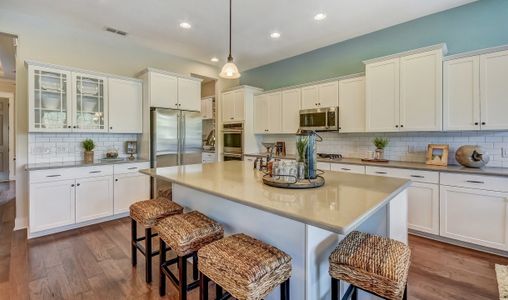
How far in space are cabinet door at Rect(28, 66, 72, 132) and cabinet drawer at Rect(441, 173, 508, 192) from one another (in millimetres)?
4953

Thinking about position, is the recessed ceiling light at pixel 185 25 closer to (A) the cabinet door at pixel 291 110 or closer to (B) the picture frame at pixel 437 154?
(A) the cabinet door at pixel 291 110

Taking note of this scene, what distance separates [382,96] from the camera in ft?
11.5

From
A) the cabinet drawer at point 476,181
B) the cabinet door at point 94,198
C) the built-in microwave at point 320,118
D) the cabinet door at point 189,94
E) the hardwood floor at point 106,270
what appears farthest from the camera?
the cabinet door at point 189,94

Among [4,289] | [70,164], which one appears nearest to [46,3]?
[70,164]

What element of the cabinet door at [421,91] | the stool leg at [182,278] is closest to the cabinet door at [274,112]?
the cabinet door at [421,91]

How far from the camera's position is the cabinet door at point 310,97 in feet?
14.2

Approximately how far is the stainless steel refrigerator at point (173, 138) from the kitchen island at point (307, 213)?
6.88ft

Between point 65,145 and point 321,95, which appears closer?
point 65,145

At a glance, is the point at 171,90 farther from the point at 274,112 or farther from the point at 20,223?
the point at 20,223

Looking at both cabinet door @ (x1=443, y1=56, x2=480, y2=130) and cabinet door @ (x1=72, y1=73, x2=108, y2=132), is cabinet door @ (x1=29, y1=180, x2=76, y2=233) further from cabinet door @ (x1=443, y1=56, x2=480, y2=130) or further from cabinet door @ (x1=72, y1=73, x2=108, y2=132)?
cabinet door @ (x1=443, y1=56, x2=480, y2=130)

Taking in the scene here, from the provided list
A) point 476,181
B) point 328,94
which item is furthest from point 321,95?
point 476,181

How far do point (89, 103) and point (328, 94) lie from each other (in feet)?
12.5

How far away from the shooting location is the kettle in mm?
2796

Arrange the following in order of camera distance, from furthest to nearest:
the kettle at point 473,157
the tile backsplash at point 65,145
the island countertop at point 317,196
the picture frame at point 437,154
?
1. the tile backsplash at point 65,145
2. the picture frame at point 437,154
3. the kettle at point 473,157
4. the island countertop at point 317,196
